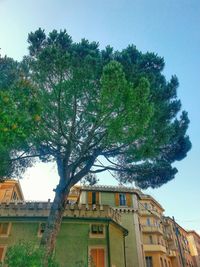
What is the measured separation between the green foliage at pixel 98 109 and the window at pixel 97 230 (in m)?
6.76

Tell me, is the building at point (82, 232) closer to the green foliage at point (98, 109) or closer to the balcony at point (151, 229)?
the green foliage at point (98, 109)

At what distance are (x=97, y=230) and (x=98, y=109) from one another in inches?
477

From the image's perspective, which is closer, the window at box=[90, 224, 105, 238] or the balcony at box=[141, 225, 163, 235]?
the window at box=[90, 224, 105, 238]

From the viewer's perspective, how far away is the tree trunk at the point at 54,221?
434 inches

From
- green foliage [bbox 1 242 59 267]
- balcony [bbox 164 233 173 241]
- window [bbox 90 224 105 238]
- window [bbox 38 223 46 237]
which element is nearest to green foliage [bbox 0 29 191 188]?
green foliage [bbox 1 242 59 267]

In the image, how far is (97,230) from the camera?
1956 cm

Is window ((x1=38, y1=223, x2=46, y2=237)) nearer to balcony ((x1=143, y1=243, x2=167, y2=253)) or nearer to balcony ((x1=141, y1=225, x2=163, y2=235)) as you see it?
balcony ((x1=143, y1=243, x2=167, y2=253))

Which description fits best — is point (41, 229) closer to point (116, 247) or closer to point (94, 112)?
point (116, 247)

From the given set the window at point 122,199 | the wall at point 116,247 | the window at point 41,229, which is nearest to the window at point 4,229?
the window at point 41,229

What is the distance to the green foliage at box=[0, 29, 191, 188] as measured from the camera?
11219mm

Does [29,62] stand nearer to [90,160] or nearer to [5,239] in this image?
[90,160]

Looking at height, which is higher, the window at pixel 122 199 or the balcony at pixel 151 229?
the window at pixel 122 199

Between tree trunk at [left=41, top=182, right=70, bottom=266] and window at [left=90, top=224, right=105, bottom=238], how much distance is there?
26.8 feet

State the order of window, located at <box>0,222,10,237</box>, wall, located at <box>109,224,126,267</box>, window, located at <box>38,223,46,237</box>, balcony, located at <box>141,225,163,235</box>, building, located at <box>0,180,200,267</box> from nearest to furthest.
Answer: building, located at <box>0,180,200,267</box> → window, located at <box>0,222,10,237</box> → wall, located at <box>109,224,126,267</box> → window, located at <box>38,223,46,237</box> → balcony, located at <box>141,225,163,235</box>
